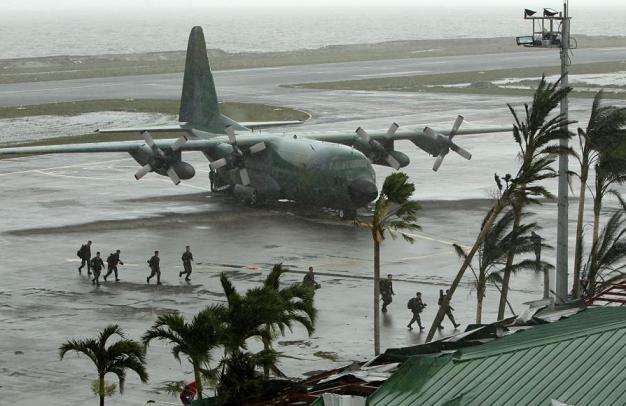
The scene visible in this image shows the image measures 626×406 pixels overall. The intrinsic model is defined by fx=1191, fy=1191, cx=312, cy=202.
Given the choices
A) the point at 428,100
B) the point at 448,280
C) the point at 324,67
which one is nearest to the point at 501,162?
the point at 448,280

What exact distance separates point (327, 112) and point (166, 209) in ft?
148

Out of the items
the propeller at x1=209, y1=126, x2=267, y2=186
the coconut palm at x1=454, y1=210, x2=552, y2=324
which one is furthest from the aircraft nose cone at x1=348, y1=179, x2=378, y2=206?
the coconut palm at x1=454, y1=210, x2=552, y2=324

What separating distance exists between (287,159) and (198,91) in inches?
532

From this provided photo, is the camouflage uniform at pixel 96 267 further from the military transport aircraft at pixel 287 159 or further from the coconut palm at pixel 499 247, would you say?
the coconut palm at pixel 499 247

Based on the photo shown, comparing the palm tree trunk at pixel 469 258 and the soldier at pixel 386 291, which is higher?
the palm tree trunk at pixel 469 258

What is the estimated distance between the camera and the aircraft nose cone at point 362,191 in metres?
53.1

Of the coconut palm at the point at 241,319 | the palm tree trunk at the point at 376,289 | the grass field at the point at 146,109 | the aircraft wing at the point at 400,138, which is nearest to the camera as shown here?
the coconut palm at the point at 241,319

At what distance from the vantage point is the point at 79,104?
114 meters

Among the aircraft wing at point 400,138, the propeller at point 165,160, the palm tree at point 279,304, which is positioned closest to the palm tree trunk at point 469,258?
the palm tree at point 279,304

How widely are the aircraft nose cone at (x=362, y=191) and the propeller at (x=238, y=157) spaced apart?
23.1ft

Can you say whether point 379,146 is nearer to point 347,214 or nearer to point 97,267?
point 347,214

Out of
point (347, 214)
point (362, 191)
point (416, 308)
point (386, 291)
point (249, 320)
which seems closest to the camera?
point (249, 320)

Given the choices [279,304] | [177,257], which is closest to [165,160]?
[177,257]

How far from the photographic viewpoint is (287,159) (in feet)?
188
